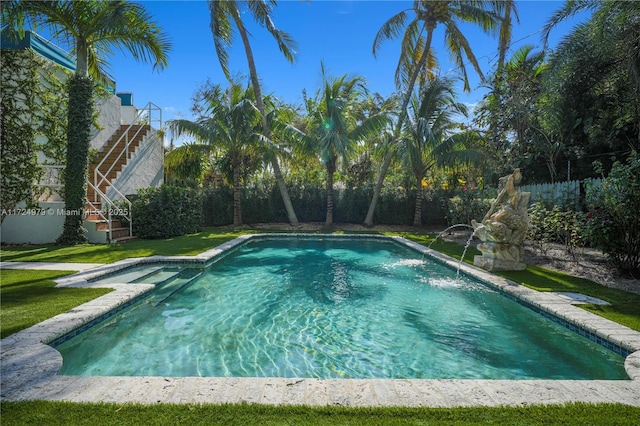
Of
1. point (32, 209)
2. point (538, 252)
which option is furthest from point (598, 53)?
point (32, 209)

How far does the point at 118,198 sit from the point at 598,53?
51.8 feet

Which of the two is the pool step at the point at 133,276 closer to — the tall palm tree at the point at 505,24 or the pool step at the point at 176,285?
the pool step at the point at 176,285

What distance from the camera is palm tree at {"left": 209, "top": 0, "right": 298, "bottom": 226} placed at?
14.9 m

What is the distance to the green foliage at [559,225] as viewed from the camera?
7.50 metres

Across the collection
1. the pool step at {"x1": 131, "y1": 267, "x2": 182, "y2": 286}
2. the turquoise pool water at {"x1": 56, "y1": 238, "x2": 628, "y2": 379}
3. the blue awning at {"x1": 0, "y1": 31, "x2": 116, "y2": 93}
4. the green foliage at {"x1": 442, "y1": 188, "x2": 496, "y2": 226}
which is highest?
the blue awning at {"x1": 0, "y1": 31, "x2": 116, "y2": 93}

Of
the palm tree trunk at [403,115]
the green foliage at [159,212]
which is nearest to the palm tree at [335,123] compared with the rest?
the palm tree trunk at [403,115]

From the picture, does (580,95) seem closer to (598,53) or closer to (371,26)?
(598,53)

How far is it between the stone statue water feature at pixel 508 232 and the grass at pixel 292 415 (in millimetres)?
5156

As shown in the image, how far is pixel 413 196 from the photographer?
1830 cm

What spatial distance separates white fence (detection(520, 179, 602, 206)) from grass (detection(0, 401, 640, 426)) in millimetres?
9601

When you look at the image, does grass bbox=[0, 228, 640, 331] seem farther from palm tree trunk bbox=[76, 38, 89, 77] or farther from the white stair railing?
palm tree trunk bbox=[76, 38, 89, 77]

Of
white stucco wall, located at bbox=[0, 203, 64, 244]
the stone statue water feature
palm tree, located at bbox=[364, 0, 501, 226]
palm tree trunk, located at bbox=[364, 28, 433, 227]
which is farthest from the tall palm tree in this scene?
white stucco wall, located at bbox=[0, 203, 64, 244]

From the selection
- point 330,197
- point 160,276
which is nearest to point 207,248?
point 160,276

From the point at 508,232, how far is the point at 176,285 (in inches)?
278
